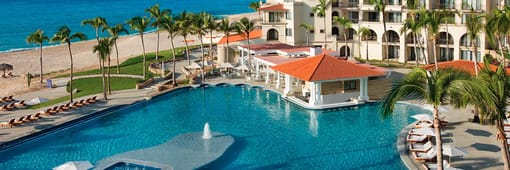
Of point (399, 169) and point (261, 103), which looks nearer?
point (399, 169)

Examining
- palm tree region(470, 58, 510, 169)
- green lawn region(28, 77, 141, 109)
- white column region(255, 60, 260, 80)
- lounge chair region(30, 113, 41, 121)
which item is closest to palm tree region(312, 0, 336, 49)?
white column region(255, 60, 260, 80)

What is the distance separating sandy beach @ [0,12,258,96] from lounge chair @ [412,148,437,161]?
41.2 m

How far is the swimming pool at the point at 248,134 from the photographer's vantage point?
33.3 m

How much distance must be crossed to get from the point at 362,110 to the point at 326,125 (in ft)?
17.6

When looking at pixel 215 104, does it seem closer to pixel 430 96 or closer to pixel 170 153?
pixel 170 153

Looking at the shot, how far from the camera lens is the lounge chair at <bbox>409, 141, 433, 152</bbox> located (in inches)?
1271

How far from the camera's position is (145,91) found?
5325cm

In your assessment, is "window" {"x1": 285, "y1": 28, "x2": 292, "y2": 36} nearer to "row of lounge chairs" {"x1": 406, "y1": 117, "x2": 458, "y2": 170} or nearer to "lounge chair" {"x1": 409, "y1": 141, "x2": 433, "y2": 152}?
"row of lounge chairs" {"x1": 406, "y1": 117, "x2": 458, "y2": 170}

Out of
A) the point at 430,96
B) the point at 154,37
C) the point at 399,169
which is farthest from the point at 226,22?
the point at 154,37

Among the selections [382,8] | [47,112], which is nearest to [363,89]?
[382,8]

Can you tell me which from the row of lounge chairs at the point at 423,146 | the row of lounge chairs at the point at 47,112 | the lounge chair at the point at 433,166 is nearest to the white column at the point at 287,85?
the row of lounge chairs at the point at 423,146

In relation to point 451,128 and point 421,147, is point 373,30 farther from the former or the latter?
point 421,147

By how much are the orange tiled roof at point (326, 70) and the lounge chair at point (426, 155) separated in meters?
14.2

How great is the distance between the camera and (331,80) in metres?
45.9
